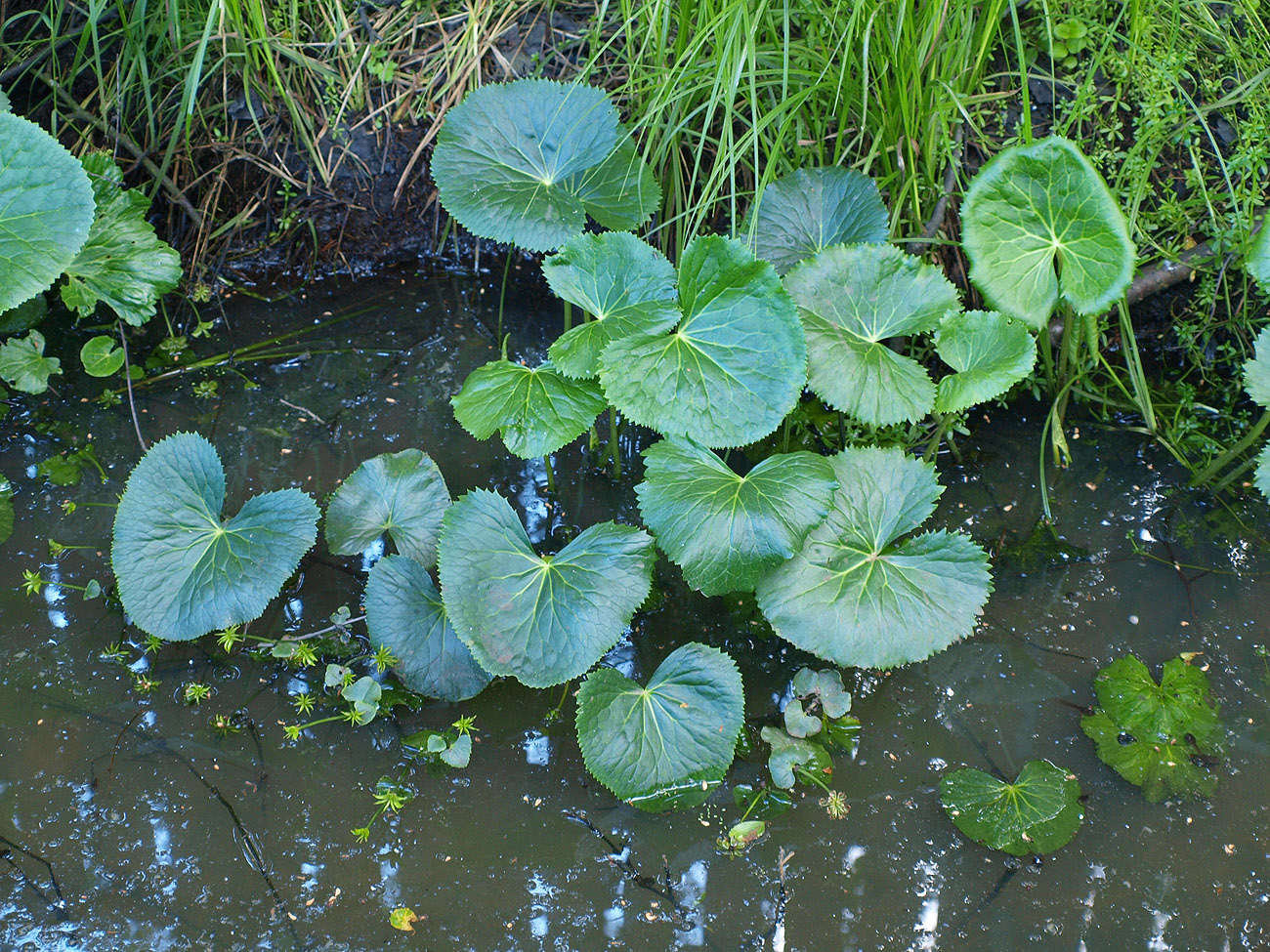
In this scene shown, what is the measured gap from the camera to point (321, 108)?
7.68 feet

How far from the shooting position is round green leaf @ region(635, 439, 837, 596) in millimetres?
1442

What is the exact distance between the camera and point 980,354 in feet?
5.41

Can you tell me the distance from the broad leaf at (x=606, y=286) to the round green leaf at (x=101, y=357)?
1.24 m

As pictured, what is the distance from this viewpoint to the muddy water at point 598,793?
1.33m

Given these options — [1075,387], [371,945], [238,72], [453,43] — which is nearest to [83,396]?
[238,72]

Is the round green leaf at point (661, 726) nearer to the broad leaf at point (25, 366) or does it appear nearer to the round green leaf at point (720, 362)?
the round green leaf at point (720, 362)

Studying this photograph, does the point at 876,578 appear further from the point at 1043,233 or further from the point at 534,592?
the point at 1043,233

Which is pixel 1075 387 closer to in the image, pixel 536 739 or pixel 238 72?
pixel 536 739

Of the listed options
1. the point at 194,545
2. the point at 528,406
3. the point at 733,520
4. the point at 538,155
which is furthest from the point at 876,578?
the point at 194,545

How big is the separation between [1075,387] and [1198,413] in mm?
326

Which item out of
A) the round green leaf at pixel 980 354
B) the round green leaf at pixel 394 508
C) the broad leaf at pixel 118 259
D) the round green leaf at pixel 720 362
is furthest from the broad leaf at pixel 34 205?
the round green leaf at pixel 980 354

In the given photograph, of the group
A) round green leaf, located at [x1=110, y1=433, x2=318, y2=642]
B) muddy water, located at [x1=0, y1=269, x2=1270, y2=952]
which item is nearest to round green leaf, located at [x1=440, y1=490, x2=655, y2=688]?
muddy water, located at [x1=0, y1=269, x2=1270, y2=952]

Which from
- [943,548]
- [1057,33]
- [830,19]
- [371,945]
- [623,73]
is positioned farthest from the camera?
[623,73]

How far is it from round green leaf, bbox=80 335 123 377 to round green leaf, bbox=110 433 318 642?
0.63 metres
